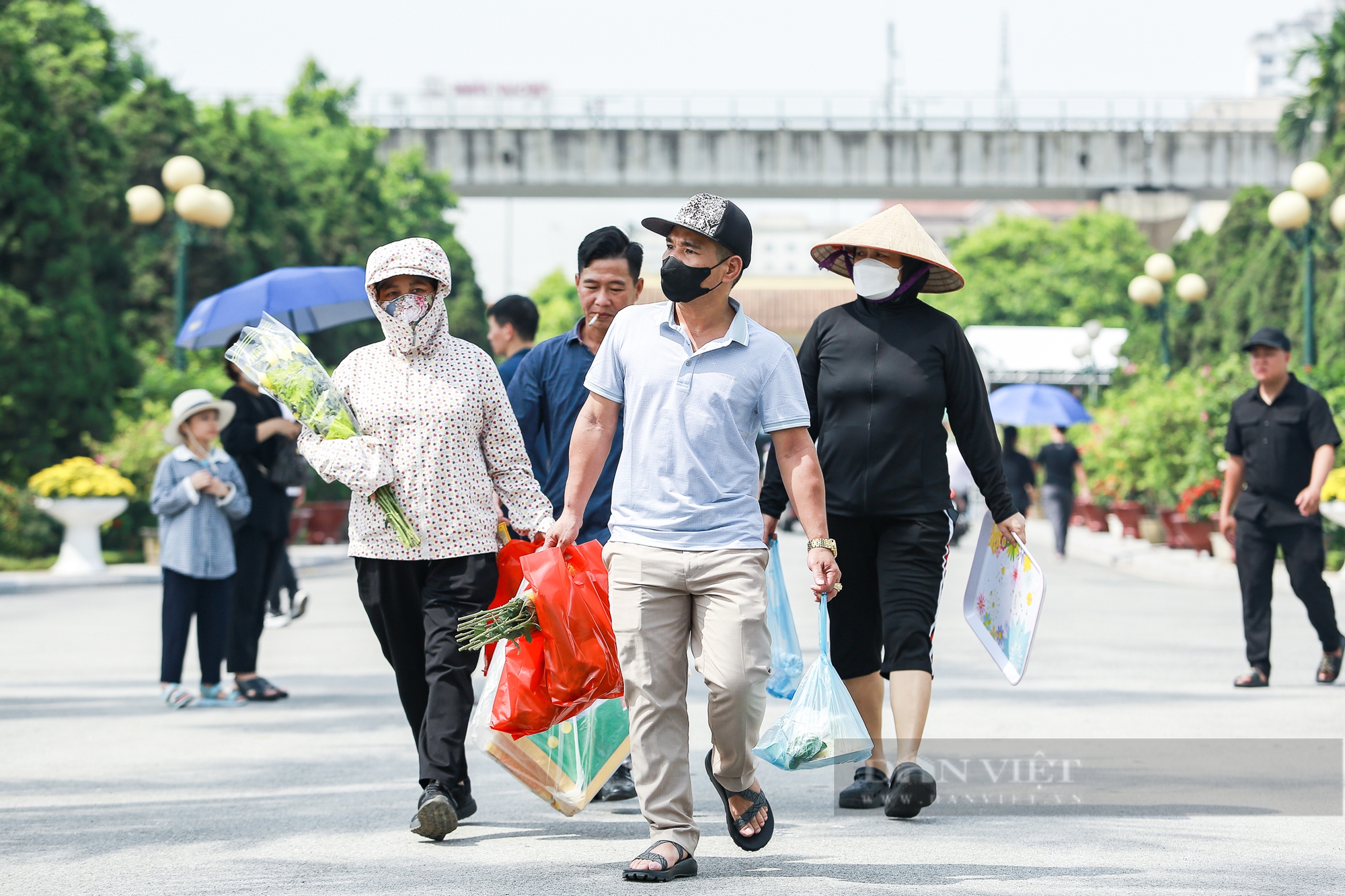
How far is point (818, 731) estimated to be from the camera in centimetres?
569

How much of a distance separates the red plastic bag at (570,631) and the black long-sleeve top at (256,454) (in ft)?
15.1

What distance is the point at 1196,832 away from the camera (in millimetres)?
5965

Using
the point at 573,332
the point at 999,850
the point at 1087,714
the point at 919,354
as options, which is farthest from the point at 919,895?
the point at 1087,714

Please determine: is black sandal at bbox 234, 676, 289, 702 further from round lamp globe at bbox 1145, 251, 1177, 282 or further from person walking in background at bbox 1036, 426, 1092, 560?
round lamp globe at bbox 1145, 251, 1177, 282

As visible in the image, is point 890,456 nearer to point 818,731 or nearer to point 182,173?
point 818,731

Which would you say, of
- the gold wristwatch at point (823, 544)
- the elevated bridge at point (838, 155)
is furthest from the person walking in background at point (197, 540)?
the elevated bridge at point (838, 155)

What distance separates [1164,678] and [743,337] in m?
6.36

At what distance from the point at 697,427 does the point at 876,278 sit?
1.42m

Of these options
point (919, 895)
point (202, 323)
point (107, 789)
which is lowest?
point (107, 789)

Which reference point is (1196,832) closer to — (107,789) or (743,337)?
(743,337)

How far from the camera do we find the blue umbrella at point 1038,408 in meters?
23.6

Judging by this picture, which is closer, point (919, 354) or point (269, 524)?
point (919, 354)

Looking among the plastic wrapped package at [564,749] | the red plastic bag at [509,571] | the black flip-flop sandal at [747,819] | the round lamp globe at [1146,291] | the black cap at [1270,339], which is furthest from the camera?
the round lamp globe at [1146,291]

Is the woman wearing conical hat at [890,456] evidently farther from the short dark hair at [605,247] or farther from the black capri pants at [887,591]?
the short dark hair at [605,247]
